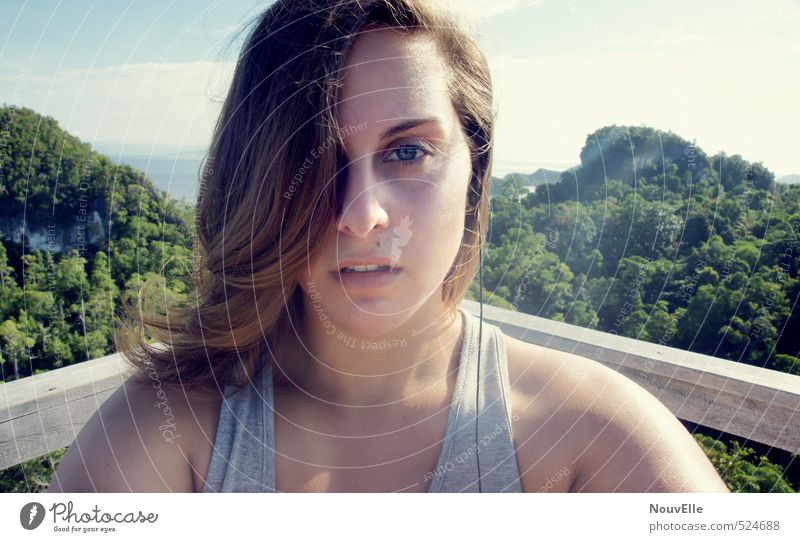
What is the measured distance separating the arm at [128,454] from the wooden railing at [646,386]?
130 millimetres

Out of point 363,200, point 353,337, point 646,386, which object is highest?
point 363,200

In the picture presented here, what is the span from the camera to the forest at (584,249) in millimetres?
664

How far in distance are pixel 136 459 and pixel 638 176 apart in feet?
2.38

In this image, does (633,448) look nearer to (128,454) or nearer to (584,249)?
(584,249)

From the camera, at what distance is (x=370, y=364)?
2.08 feet

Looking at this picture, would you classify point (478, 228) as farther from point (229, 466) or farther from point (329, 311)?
point (229, 466)

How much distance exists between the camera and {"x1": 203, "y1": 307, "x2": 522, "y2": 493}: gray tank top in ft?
1.86

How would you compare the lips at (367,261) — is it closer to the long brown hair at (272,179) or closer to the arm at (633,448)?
the long brown hair at (272,179)

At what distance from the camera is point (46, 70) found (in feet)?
2.08

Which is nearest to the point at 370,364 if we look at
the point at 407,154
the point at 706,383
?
the point at 407,154

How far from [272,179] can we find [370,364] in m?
0.24

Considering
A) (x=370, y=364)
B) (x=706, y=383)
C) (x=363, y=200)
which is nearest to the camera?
(x=363, y=200)

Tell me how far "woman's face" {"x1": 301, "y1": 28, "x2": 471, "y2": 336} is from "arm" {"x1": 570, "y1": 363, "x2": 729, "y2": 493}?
0.23 meters

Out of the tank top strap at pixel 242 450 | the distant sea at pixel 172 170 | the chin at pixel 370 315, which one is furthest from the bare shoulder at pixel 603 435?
the distant sea at pixel 172 170
